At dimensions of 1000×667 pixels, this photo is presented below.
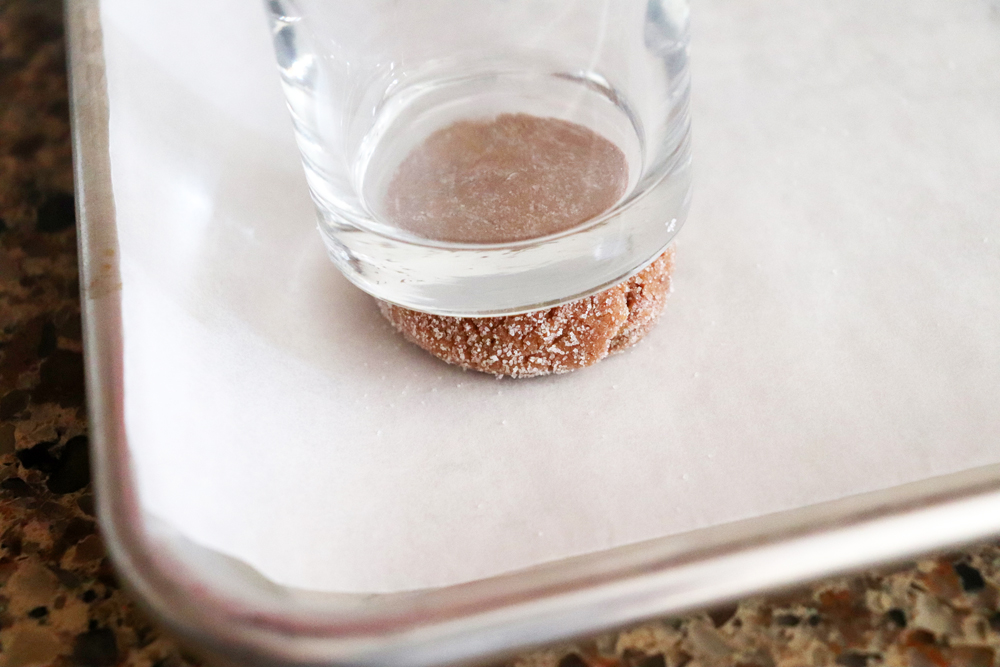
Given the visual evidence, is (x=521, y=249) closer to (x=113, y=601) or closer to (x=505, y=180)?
(x=505, y=180)

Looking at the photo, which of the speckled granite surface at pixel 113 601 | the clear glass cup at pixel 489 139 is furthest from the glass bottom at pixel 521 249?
the speckled granite surface at pixel 113 601

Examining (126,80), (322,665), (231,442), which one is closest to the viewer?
(322,665)

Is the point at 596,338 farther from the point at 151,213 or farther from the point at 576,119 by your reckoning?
Result: the point at 151,213

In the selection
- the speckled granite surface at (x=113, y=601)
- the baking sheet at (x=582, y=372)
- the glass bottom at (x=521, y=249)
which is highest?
the glass bottom at (x=521, y=249)

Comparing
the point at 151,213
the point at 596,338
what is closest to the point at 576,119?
the point at 596,338

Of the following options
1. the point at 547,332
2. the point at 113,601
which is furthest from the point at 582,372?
the point at 113,601

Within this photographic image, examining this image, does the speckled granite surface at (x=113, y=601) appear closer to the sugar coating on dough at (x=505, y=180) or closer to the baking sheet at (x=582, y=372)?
the baking sheet at (x=582, y=372)
